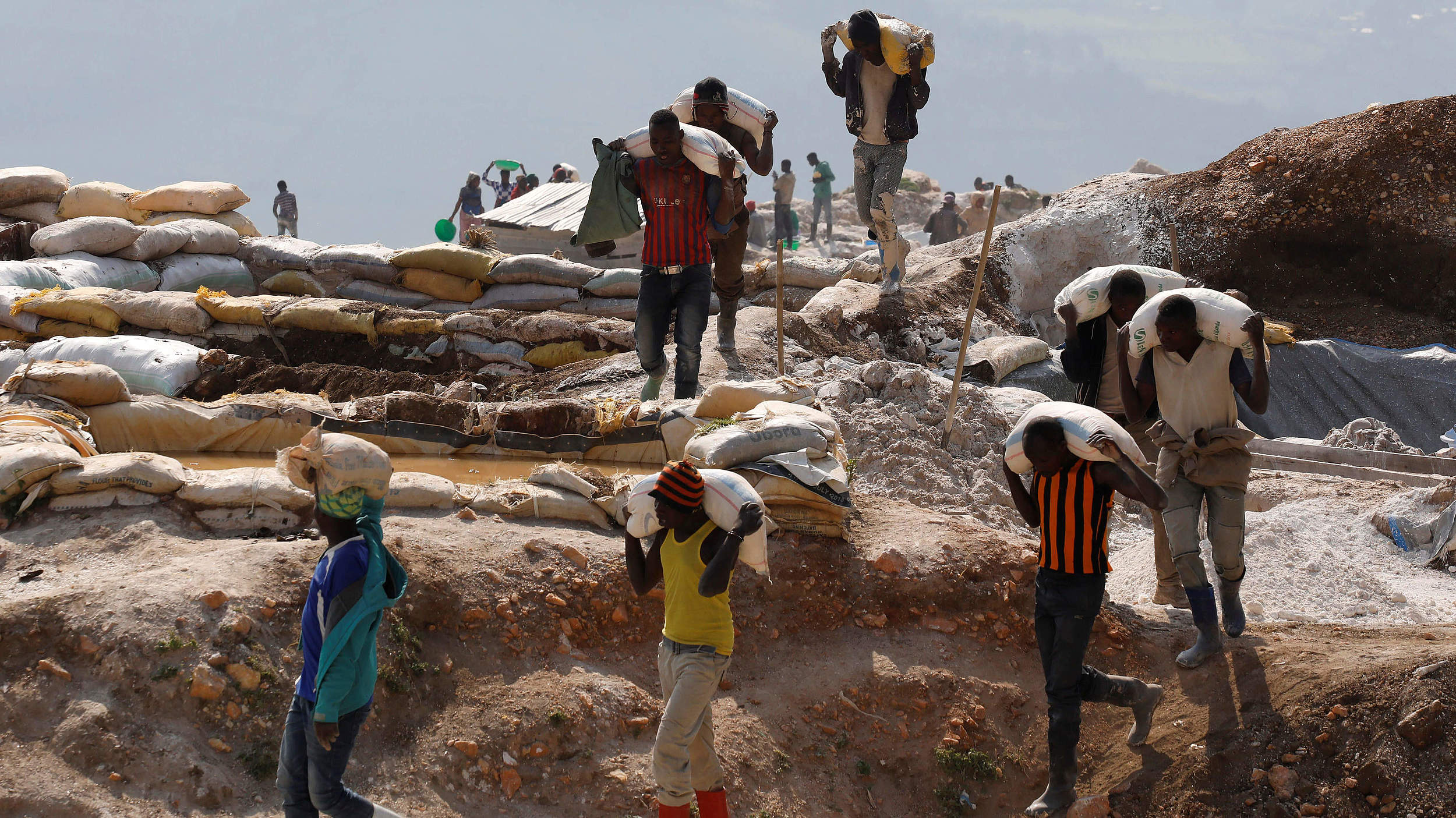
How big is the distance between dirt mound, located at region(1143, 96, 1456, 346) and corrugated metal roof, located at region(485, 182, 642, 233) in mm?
6935

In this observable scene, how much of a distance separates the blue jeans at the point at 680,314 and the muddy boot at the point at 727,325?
1117 millimetres

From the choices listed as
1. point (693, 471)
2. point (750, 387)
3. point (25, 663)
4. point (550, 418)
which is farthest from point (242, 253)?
point (693, 471)

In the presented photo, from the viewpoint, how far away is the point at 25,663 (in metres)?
3.49

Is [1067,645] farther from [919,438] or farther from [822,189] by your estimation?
[822,189]

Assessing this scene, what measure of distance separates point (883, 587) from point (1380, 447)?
437 cm

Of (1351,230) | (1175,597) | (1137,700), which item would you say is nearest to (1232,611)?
(1175,597)

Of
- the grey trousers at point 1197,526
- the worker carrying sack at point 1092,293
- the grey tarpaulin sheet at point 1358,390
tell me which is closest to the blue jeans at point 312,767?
the grey trousers at point 1197,526

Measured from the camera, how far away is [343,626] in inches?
113

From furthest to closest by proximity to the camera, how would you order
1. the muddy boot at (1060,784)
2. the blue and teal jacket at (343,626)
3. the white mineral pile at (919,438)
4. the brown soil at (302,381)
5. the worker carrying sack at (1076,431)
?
the brown soil at (302,381) → the white mineral pile at (919,438) → the muddy boot at (1060,784) → the worker carrying sack at (1076,431) → the blue and teal jacket at (343,626)

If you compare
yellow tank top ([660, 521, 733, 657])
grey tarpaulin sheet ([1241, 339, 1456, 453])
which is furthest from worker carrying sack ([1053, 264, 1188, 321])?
grey tarpaulin sheet ([1241, 339, 1456, 453])

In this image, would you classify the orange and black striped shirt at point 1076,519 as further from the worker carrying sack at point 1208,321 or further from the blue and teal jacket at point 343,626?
the blue and teal jacket at point 343,626

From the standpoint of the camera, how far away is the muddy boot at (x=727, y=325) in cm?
731

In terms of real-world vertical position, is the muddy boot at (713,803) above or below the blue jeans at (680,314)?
below

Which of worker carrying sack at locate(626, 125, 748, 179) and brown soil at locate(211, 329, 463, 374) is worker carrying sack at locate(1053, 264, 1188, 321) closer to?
worker carrying sack at locate(626, 125, 748, 179)
